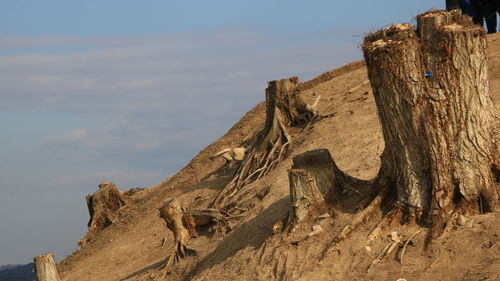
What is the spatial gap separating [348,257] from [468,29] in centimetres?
275

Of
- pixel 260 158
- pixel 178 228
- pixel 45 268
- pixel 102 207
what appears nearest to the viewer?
pixel 45 268

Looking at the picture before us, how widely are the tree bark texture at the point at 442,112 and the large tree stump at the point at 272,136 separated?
5.67m

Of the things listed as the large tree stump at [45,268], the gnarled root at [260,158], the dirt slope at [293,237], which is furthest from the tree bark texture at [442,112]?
the gnarled root at [260,158]

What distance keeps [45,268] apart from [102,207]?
22.7ft

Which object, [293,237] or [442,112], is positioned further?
[293,237]

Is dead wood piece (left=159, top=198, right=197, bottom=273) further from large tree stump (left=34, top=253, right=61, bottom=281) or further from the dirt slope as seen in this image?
large tree stump (left=34, top=253, right=61, bottom=281)

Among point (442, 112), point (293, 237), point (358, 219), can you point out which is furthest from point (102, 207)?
point (442, 112)

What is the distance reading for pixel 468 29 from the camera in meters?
9.48

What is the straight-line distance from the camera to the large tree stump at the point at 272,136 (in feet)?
50.7

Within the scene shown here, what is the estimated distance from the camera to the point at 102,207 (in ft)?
63.8

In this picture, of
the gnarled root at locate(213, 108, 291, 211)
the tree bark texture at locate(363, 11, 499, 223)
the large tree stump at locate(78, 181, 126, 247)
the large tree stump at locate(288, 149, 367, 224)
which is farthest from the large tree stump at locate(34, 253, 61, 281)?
the large tree stump at locate(78, 181, 126, 247)

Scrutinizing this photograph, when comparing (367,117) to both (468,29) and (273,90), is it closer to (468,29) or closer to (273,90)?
(273,90)

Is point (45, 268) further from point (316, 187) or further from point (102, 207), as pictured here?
point (102, 207)

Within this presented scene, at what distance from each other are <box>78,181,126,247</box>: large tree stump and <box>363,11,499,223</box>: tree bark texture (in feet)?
34.5
